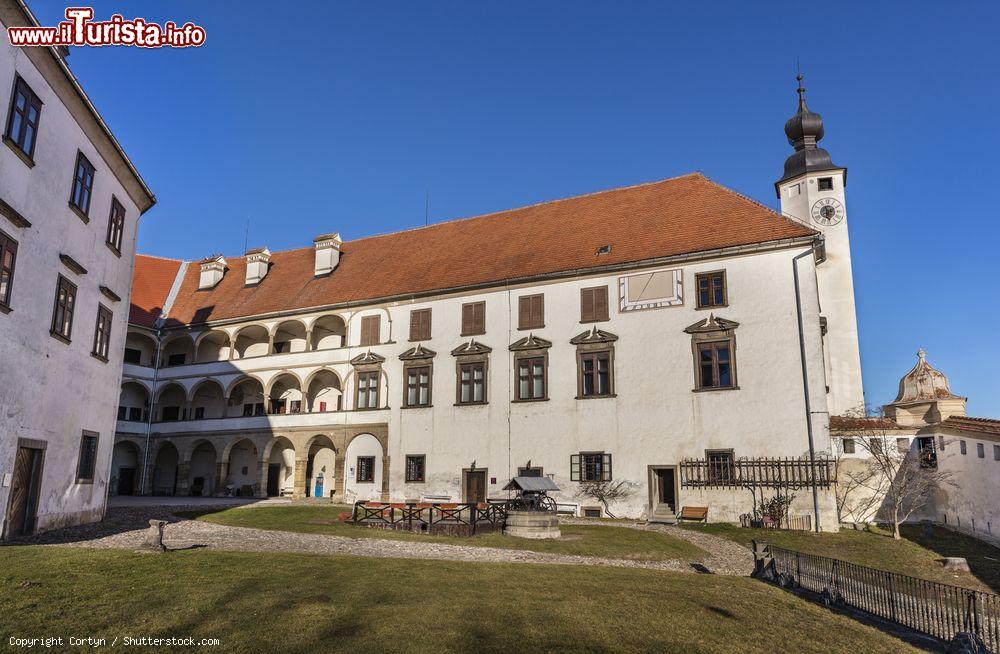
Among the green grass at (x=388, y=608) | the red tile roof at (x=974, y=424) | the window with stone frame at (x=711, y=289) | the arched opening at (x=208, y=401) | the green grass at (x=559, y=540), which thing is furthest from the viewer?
the arched opening at (x=208, y=401)

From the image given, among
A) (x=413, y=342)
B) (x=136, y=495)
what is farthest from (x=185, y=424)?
(x=413, y=342)

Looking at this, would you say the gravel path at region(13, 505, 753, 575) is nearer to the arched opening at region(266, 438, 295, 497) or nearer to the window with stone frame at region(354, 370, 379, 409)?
the window with stone frame at region(354, 370, 379, 409)

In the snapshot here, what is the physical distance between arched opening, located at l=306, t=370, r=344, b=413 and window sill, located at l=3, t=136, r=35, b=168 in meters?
23.1

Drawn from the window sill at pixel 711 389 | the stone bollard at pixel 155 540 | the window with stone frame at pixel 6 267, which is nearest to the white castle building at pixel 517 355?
the window sill at pixel 711 389

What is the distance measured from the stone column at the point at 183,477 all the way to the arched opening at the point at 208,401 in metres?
2.95

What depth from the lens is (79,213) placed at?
1995 centimetres

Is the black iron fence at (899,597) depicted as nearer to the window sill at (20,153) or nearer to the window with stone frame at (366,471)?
the window sill at (20,153)

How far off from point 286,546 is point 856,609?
1297 centimetres

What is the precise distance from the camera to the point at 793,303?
28156mm

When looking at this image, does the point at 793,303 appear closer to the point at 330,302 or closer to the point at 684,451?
the point at 684,451

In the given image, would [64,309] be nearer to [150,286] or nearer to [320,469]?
[320,469]

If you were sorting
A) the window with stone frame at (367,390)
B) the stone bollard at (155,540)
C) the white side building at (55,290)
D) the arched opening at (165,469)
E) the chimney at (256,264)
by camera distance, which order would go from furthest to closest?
the chimney at (256,264)
the arched opening at (165,469)
the window with stone frame at (367,390)
the white side building at (55,290)
the stone bollard at (155,540)

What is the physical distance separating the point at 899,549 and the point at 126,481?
3931 cm

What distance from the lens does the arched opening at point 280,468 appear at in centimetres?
4112
